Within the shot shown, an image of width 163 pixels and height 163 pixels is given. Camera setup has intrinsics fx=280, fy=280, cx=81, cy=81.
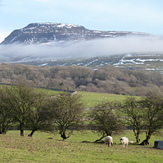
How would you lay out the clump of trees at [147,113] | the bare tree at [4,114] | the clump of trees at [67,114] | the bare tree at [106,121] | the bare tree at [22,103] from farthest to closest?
the bare tree at [22,103], the bare tree at [4,114], the clump of trees at [147,113], the clump of trees at [67,114], the bare tree at [106,121]

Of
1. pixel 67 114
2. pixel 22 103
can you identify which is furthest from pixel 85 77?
pixel 67 114

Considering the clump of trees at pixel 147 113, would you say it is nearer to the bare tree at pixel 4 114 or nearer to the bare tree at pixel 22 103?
the bare tree at pixel 22 103

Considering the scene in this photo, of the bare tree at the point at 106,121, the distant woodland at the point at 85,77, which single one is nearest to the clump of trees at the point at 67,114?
the bare tree at the point at 106,121

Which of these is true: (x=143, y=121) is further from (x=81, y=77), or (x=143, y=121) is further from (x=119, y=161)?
(x=81, y=77)

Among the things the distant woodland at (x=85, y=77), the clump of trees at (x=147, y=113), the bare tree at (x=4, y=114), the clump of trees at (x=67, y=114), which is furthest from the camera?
the distant woodland at (x=85, y=77)

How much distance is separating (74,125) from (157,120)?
1250 centimetres

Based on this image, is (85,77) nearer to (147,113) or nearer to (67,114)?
(147,113)

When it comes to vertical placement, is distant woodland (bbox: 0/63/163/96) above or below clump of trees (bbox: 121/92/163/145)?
below

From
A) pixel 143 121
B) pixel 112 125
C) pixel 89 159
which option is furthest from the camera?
pixel 143 121

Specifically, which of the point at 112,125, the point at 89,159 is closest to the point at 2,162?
the point at 89,159

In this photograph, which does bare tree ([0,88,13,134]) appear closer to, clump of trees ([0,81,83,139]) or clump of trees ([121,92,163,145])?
clump of trees ([0,81,83,139])

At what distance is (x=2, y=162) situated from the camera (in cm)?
1766

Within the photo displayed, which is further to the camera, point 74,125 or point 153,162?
point 74,125

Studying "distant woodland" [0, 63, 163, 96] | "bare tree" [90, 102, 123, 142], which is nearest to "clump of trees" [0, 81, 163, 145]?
"bare tree" [90, 102, 123, 142]
